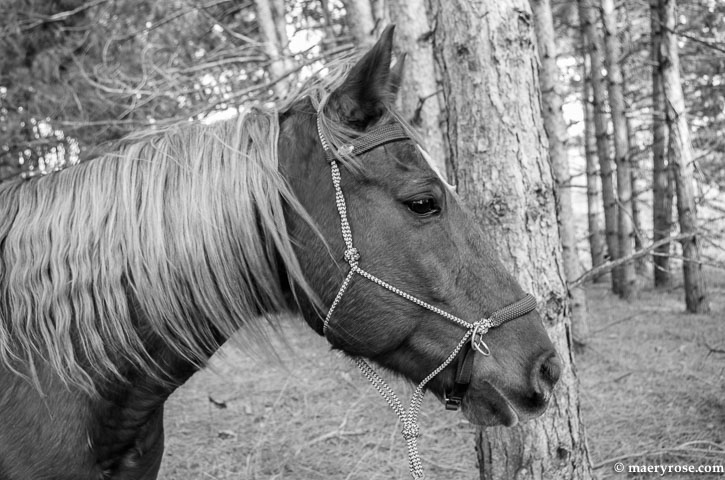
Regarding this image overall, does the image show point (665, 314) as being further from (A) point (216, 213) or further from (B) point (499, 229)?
(A) point (216, 213)

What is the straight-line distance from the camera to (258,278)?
1999 mm

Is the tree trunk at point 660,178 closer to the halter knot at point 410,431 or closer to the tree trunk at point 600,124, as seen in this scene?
the tree trunk at point 600,124

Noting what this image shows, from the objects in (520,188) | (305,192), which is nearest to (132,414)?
(305,192)

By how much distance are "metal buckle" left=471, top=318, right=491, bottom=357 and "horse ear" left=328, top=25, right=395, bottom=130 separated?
793mm

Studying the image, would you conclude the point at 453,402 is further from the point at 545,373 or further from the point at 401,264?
the point at 401,264

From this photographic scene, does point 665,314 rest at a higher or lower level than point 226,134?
lower

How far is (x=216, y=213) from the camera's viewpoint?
196 cm

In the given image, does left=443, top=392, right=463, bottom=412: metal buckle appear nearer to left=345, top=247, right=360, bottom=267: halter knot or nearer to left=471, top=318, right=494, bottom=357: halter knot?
left=471, top=318, right=494, bottom=357: halter knot

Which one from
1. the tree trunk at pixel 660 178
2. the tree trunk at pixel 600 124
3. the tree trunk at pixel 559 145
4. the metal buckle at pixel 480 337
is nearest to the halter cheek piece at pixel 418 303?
the metal buckle at pixel 480 337

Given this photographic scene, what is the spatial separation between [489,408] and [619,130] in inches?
348

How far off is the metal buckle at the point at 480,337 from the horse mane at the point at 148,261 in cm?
56

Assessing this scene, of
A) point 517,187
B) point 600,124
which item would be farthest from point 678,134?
point 517,187

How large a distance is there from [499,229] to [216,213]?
4.39 ft

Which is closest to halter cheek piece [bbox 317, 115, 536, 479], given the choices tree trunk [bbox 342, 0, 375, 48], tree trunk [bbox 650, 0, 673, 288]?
tree trunk [bbox 342, 0, 375, 48]
